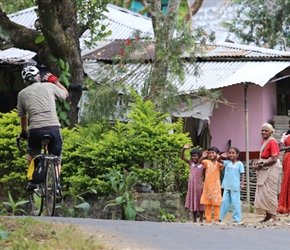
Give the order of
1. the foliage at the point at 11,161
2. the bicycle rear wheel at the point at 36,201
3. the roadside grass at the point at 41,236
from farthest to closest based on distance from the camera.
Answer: the foliage at the point at 11,161 → the bicycle rear wheel at the point at 36,201 → the roadside grass at the point at 41,236

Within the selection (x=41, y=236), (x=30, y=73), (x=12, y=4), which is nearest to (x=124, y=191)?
(x=30, y=73)

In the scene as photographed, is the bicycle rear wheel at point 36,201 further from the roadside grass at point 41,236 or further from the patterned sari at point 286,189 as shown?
the patterned sari at point 286,189

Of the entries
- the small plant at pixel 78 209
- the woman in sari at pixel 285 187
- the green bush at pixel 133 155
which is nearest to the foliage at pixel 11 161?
the green bush at pixel 133 155

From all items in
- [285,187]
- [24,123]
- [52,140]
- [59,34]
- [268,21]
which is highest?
[268,21]

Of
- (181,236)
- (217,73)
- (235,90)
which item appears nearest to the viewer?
(181,236)

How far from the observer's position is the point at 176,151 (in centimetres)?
1366

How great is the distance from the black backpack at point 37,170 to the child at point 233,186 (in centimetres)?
337

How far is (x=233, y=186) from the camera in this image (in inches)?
518

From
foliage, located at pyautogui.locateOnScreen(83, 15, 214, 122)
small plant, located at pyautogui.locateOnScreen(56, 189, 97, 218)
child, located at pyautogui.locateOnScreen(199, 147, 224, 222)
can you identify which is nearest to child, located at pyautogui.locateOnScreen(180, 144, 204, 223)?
child, located at pyautogui.locateOnScreen(199, 147, 224, 222)

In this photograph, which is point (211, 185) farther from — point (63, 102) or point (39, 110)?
point (63, 102)

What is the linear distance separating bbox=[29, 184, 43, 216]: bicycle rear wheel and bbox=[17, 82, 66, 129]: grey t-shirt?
2.68ft

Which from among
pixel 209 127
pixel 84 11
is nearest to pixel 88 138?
pixel 84 11

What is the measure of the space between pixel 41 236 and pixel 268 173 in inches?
223

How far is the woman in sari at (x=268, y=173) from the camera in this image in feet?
41.8
